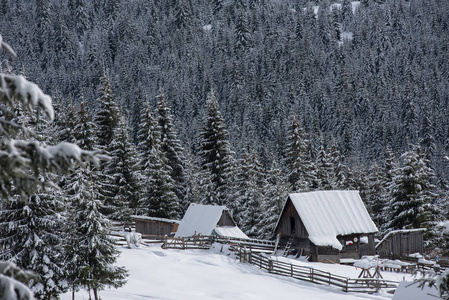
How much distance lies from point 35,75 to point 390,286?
18716 cm

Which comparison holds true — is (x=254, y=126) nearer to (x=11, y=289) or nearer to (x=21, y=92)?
(x=21, y=92)

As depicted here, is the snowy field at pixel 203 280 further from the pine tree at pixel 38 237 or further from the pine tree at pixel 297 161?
the pine tree at pixel 297 161

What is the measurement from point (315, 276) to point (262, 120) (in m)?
119

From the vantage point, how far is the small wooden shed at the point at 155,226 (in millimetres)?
41688

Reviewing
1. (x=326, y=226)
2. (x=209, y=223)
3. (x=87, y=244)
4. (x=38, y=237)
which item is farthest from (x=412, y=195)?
(x=38, y=237)

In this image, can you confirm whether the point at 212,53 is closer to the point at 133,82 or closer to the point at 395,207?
the point at 133,82

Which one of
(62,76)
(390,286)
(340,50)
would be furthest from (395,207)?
(62,76)

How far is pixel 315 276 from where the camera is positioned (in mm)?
31438

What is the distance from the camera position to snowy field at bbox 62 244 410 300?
23.9m

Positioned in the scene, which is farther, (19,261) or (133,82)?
(133,82)

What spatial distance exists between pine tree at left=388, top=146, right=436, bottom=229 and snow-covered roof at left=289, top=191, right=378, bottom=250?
246 inches

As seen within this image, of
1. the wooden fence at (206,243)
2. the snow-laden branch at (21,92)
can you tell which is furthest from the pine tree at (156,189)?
the snow-laden branch at (21,92)

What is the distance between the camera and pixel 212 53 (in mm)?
193750

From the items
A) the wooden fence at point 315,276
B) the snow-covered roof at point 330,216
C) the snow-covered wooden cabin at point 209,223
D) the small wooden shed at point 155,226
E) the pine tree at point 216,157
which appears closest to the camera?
the wooden fence at point 315,276
